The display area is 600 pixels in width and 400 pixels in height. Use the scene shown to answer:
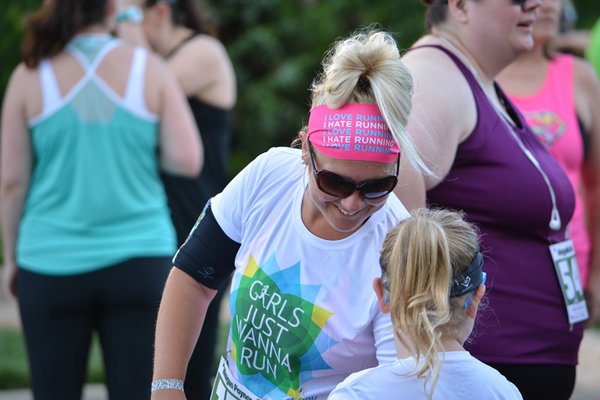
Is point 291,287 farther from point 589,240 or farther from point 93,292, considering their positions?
point 589,240

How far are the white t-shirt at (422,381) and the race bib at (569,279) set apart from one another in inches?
35.8

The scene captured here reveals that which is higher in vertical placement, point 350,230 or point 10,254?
point 350,230

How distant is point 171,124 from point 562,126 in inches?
64.4

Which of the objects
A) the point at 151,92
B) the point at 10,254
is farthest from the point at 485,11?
the point at 10,254

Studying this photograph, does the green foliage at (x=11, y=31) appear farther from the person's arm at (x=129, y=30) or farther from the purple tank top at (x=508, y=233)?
the purple tank top at (x=508, y=233)

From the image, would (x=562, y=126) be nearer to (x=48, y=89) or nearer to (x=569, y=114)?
(x=569, y=114)

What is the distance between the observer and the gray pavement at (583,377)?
6.71m

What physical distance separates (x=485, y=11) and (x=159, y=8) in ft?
8.06

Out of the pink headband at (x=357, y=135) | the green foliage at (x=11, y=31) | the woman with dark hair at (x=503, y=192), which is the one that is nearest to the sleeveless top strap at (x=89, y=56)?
the woman with dark hair at (x=503, y=192)

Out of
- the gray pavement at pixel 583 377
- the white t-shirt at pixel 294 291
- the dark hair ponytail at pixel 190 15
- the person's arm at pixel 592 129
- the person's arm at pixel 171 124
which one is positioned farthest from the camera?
the gray pavement at pixel 583 377

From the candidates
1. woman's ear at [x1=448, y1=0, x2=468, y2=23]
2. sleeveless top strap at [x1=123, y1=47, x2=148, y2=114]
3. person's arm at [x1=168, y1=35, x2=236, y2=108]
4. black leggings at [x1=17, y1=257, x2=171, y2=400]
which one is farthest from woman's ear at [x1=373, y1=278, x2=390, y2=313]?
person's arm at [x1=168, y1=35, x2=236, y2=108]

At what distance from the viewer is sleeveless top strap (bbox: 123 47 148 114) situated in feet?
14.1

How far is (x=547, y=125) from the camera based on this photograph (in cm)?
462

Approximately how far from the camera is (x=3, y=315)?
10.1 metres
